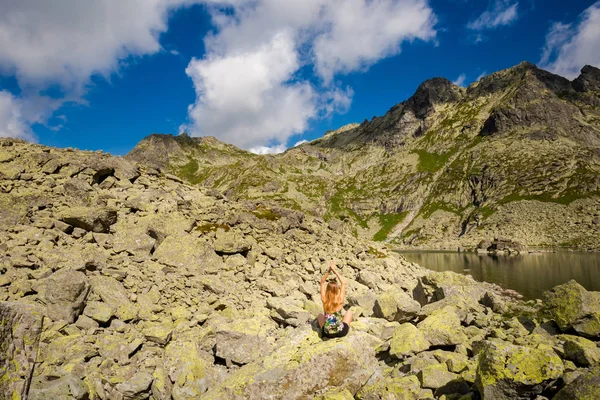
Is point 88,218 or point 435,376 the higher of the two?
point 88,218

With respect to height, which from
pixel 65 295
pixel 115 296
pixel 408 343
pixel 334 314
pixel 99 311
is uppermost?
pixel 65 295

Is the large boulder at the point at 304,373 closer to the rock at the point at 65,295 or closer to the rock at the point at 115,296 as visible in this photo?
the rock at the point at 115,296

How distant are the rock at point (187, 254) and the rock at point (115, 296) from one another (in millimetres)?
4092

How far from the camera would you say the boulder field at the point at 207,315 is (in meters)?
9.03

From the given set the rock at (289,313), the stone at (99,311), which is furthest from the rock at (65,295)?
the rock at (289,313)

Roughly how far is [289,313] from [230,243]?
355 inches

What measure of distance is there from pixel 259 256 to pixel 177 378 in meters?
12.5

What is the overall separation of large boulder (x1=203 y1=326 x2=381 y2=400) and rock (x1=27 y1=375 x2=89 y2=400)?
12.5 ft

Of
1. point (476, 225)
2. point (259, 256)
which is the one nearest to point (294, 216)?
point (259, 256)

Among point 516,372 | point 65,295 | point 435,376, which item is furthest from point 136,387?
point 516,372

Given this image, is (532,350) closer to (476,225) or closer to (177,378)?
(177,378)

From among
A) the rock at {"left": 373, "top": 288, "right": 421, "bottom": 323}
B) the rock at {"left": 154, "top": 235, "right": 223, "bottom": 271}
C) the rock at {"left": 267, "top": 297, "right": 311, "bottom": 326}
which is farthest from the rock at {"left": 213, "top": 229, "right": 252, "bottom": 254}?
the rock at {"left": 373, "top": 288, "right": 421, "bottom": 323}

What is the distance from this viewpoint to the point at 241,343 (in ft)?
42.4

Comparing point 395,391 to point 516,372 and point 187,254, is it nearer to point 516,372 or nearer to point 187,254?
point 516,372
